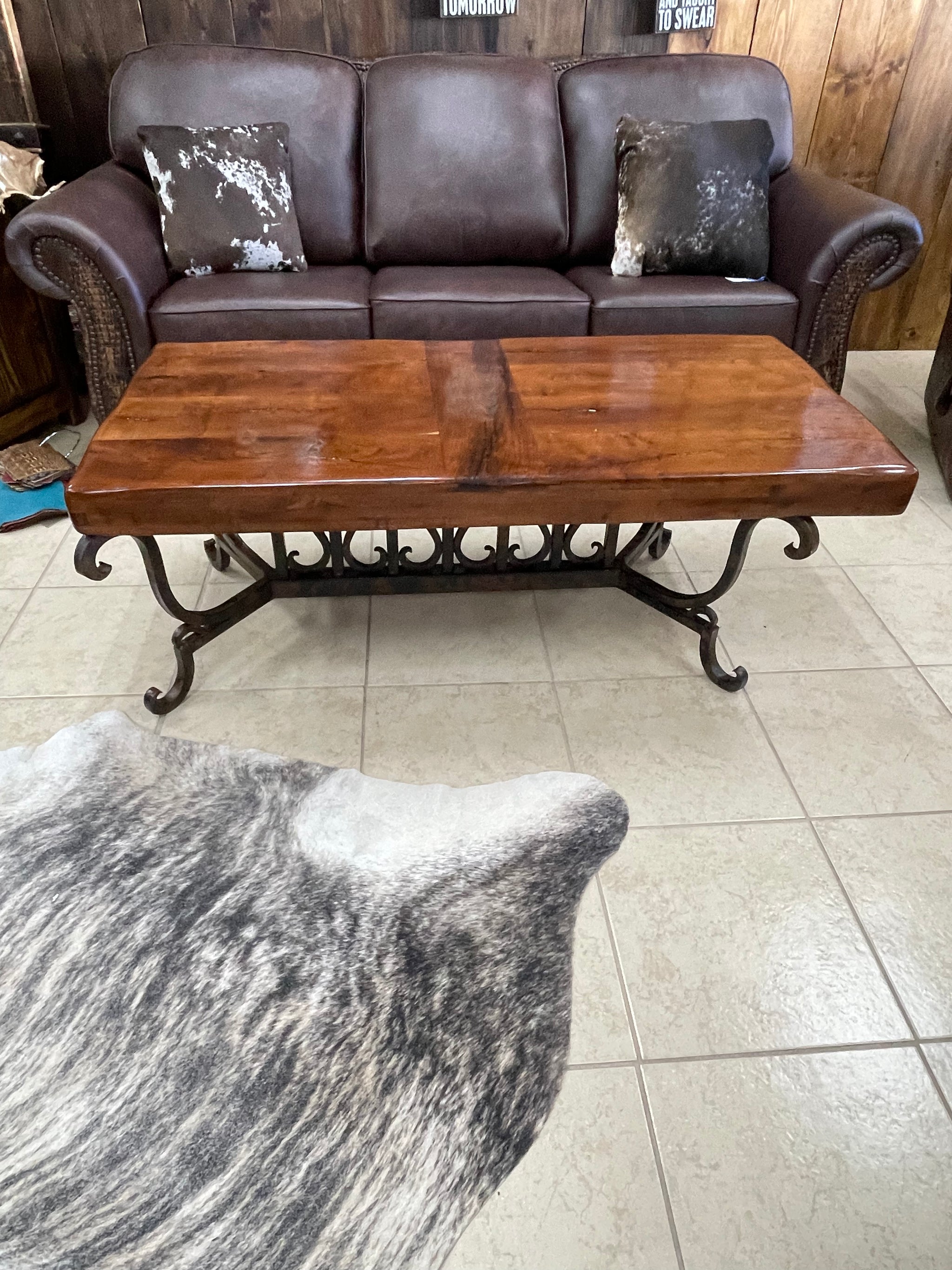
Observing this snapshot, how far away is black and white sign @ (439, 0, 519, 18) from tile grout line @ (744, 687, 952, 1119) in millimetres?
2372

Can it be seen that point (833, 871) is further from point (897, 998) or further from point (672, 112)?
point (672, 112)

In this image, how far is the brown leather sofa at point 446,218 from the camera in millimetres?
2197

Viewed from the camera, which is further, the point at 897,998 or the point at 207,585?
the point at 207,585

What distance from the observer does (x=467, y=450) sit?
137 centimetres

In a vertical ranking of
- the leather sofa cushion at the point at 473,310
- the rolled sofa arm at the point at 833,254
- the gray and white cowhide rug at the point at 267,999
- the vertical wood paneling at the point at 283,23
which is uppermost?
the vertical wood paneling at the point at 283,23

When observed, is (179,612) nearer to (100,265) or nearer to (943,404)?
(100,265)

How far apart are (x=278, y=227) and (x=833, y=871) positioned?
2.16 meters

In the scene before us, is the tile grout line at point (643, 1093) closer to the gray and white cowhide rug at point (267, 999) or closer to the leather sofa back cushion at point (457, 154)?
the gray and white cowhide rug at point (267, 999)

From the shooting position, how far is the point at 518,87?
2.54m

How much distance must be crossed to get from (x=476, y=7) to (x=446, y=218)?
0.70 metres

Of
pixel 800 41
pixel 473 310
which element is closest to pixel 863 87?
pixel 800 41

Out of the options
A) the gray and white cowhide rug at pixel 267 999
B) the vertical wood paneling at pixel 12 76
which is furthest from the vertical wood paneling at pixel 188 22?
the gray and white cowhide rug at pixel 267 999

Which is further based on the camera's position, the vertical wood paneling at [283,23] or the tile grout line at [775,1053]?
the vertical wood paneling at [283,23]

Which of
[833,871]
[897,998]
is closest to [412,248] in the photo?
[833,871]
